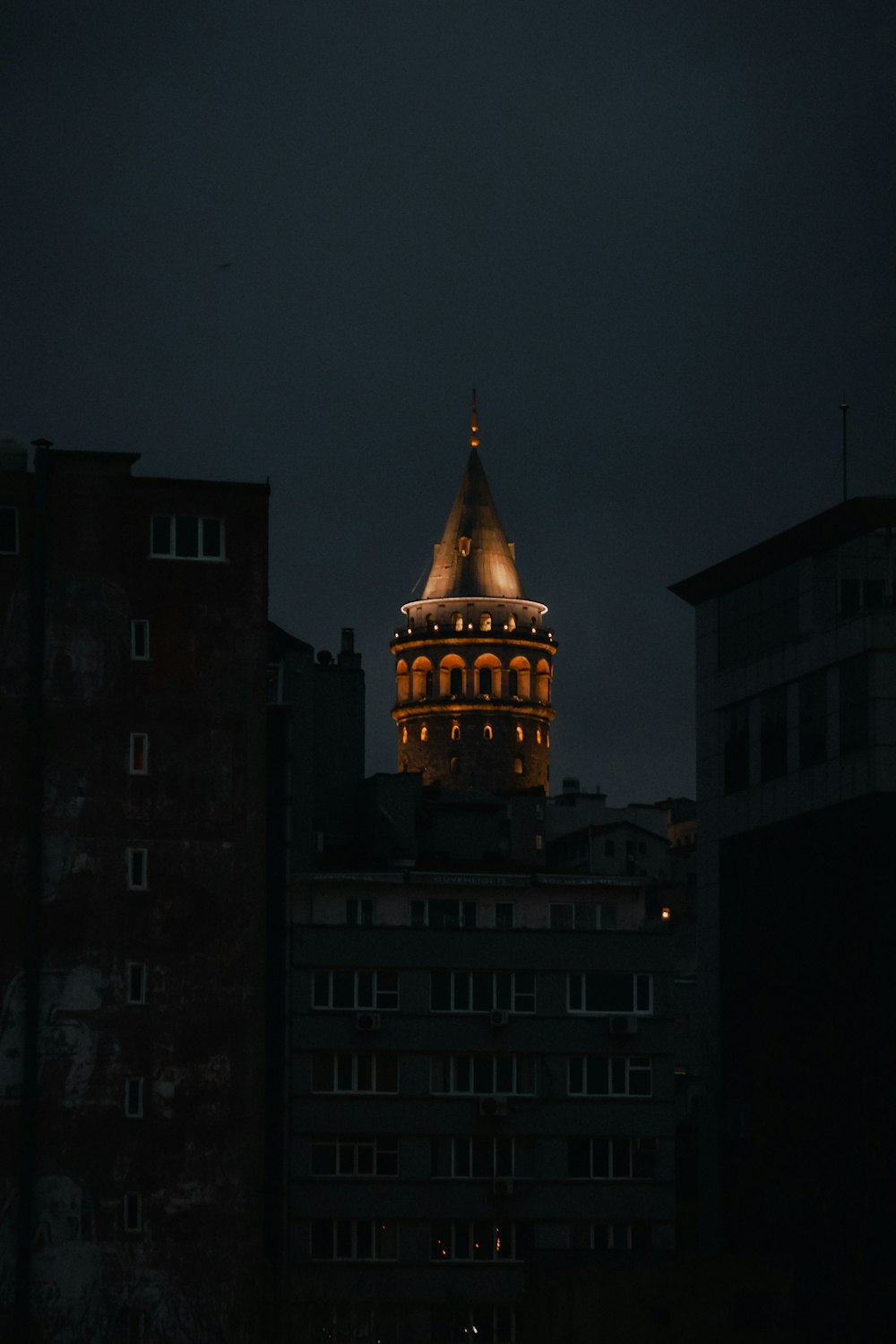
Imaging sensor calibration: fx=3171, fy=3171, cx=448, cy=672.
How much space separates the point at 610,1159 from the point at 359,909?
17216 millimetres

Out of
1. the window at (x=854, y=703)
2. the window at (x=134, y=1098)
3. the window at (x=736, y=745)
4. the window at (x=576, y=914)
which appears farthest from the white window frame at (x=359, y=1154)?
the window at (x=854, y=703)

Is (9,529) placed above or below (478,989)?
above

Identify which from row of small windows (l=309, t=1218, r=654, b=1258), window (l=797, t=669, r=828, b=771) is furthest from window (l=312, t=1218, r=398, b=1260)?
window (l=797, t=669, r=828, b=771)

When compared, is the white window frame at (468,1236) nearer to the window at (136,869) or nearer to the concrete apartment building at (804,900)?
the concrete apartment building at (804,900)

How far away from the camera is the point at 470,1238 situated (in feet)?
337

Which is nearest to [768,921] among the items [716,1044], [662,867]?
[716,1044]

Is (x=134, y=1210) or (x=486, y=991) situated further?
(x=486, y=991)

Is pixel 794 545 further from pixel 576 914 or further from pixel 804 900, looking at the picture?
pixel 576 914

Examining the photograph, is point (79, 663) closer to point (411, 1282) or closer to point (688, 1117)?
point (411, 1282)

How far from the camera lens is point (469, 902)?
11762 cm

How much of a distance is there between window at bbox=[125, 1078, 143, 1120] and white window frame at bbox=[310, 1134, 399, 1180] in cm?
1614

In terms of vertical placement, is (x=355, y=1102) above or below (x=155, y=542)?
below

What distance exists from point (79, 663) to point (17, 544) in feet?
12.7

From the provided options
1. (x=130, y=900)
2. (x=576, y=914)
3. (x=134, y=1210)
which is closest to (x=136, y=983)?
(x=130, y=900)
